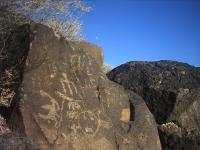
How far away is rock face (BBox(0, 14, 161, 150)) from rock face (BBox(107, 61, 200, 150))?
1.07 m

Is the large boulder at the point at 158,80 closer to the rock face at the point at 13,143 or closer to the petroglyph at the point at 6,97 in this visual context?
the petroglyph at the point at 6,97

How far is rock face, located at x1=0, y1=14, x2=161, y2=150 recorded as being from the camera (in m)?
6.43

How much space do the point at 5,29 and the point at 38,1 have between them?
3.93ft

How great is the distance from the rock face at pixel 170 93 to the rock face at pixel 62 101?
1071 millimetres

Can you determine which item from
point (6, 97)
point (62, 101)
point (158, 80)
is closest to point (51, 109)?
point (62, 101)

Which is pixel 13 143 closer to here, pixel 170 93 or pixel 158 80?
pixel 170 93

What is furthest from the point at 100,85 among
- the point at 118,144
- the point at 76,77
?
the point at 118,144

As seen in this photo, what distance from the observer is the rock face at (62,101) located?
6.43 metres

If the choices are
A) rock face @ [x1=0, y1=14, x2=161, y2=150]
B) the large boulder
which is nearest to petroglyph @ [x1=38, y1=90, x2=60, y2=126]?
rock face @ [x1=0, y1=14, x2=161, y2=150]

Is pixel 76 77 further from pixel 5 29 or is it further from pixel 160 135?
pixel 160 135

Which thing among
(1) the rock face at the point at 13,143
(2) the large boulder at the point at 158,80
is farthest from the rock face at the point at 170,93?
(1) the rock face at the point at 13,143

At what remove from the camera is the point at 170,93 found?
9.46 m

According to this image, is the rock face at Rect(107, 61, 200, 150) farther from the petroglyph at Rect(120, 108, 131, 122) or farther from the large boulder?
the petroglyph at Rect(120, 108, 131, 122)

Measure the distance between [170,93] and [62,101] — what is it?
11.3 ft
